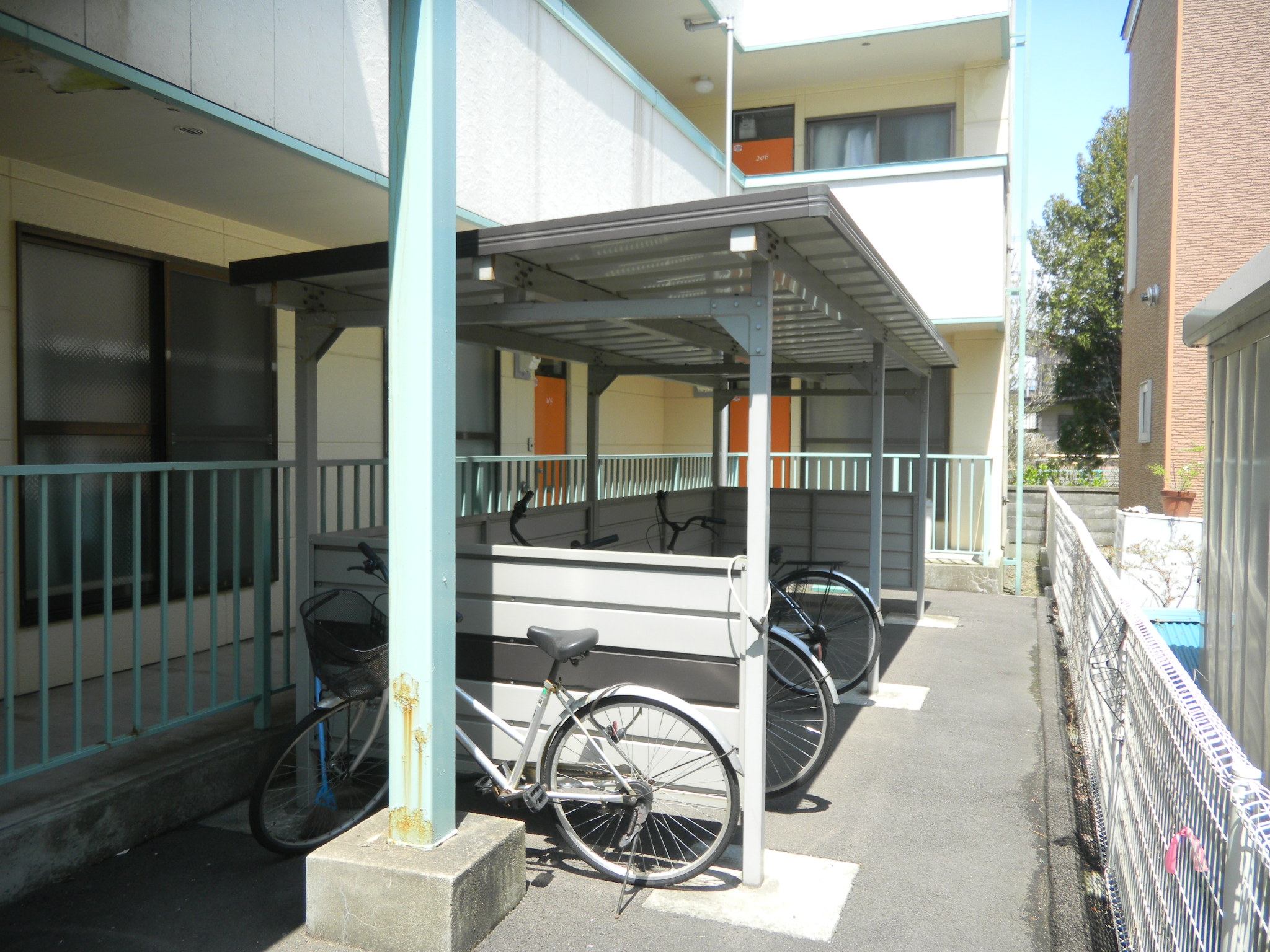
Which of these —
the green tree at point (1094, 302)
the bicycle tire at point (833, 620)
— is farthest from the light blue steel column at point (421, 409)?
the green tree at point (1094, 302)

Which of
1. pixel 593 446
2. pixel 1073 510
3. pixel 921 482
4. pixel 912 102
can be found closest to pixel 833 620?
pixel 921 482

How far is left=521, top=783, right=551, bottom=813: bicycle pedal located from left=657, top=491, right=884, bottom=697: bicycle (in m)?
1.46

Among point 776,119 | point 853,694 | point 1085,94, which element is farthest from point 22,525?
point 1085,94

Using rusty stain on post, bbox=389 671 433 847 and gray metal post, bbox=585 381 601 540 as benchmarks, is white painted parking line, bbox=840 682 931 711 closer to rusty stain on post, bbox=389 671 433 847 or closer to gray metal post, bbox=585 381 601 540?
gray metal post, bbox=585 381 601 540

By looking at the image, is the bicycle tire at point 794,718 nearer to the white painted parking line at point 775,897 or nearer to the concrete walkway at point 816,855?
the concrete walkway at point 816,855

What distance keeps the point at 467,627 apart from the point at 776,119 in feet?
37.0

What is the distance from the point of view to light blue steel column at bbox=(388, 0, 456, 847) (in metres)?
2.84

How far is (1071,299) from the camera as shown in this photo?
2669cm

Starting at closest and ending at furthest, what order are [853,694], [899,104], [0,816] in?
[0,816] < [853,694] < [899,104]

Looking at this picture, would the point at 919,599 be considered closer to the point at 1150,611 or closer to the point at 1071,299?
the point at 1150,611

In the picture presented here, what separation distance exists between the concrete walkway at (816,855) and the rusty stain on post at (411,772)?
0.43 metres

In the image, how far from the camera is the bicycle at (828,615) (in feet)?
16.3

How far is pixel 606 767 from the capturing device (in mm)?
3328

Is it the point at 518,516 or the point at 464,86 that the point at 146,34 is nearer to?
the point at 464,86
